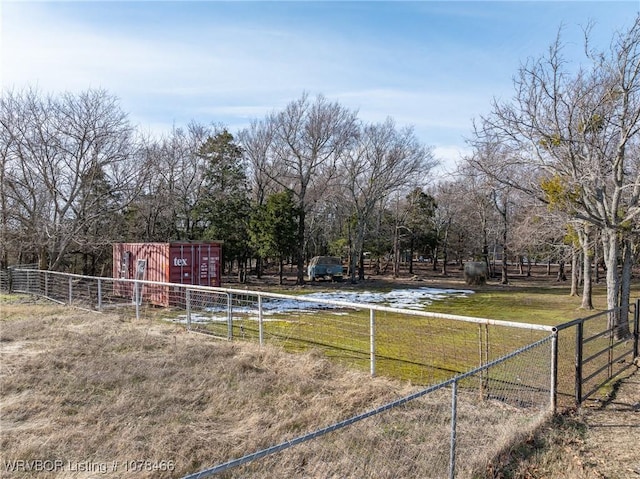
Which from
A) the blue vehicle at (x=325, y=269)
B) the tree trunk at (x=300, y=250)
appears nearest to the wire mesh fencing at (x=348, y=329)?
the tree trunk at (x=300, y=250)

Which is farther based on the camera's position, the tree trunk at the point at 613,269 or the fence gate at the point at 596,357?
the tree trunk at the point at 613,269

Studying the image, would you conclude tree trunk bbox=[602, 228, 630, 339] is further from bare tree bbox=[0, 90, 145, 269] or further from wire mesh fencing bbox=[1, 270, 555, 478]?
bare tree bbox=[0, 90, 145, 269]

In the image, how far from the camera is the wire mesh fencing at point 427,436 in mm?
3445

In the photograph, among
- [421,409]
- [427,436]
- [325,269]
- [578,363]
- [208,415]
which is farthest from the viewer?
[325,269]

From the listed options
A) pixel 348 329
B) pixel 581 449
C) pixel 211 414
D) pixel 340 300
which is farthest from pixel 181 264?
pixel 581 449

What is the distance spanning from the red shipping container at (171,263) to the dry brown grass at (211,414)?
9785mm

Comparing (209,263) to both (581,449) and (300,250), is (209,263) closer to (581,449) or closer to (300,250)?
(300,250)

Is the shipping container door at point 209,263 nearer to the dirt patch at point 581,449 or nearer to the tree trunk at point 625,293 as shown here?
the tree trunk at point 625,293

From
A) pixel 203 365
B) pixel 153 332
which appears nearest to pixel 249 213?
pixel 153 332

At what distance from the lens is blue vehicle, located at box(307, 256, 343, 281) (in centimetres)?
3183

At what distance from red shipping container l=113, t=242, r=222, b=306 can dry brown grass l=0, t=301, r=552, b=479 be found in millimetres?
9785

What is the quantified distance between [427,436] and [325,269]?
1095 inches

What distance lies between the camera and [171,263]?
55.9ft

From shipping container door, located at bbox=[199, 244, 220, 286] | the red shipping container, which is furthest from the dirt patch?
shipping container door, located at bbox=[199, 244, 220, 286]
